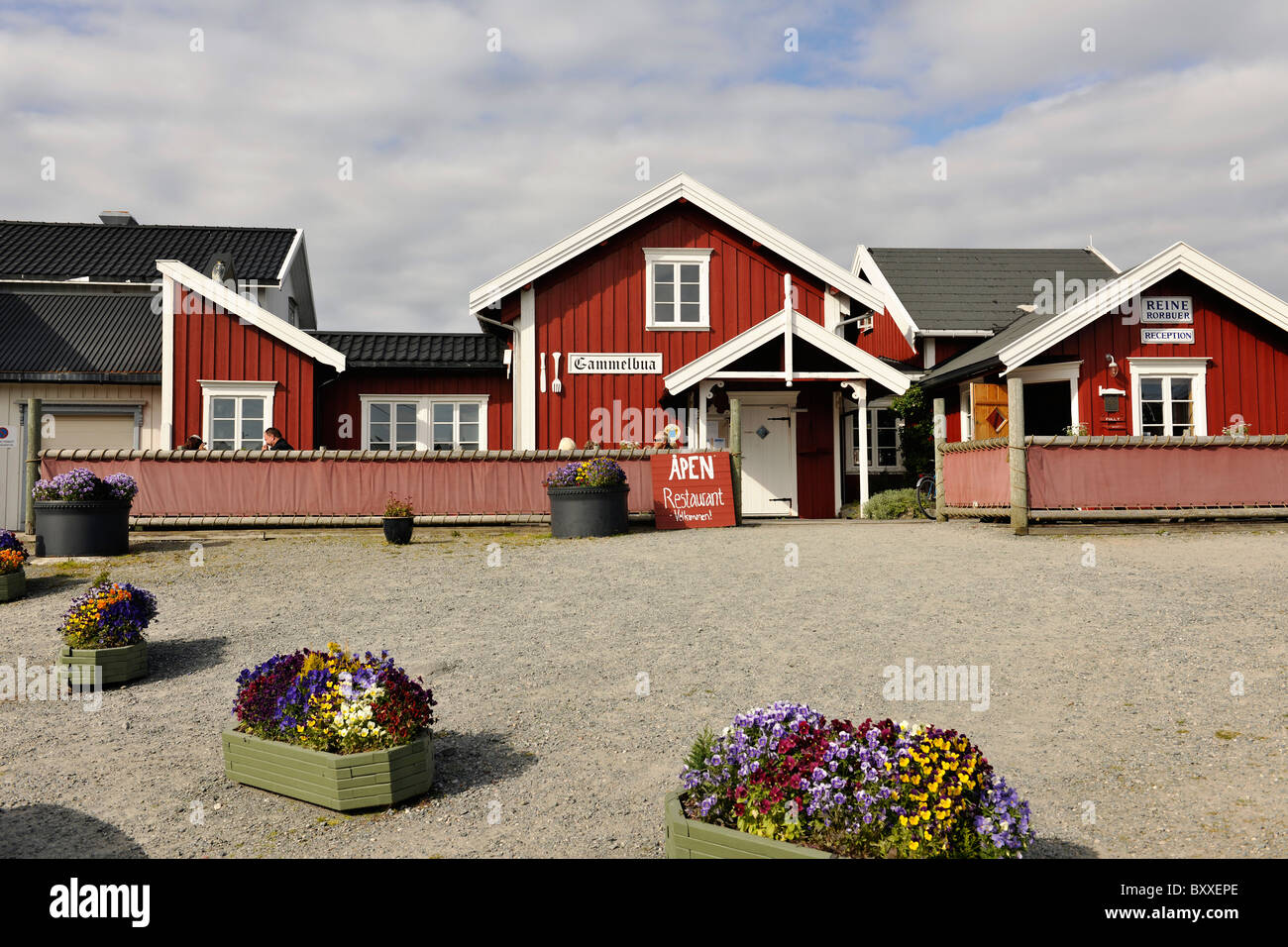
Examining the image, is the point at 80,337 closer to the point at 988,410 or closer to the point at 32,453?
the point at 32,453

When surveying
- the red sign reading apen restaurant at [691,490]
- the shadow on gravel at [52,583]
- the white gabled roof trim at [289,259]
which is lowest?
the shadow on gravel at [52,583]

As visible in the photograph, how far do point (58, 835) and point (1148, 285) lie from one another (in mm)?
18598

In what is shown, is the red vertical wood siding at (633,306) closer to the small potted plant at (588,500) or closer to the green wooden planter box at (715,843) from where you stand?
the small potted plant at (588,500)

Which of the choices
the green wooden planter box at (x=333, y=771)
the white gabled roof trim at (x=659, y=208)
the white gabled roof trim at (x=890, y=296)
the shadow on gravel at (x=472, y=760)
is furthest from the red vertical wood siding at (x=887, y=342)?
the green wooden planter box at (x=333, y=771)

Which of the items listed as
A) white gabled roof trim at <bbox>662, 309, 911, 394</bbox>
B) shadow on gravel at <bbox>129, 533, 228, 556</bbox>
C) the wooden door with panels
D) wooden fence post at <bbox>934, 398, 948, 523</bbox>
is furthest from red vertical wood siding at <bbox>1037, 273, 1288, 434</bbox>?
shadow on gravel at <bbox>129, 533, 228, 556</bbox>

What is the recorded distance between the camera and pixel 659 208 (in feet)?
61.5

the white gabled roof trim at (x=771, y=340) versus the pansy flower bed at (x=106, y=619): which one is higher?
the white gabled roof trim at (x=771, y=340)

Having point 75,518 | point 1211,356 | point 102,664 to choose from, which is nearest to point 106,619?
point 102,664

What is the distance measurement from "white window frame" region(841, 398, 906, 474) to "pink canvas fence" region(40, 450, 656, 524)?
765cm

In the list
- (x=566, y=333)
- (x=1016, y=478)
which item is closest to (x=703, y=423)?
(x=566, y=333)

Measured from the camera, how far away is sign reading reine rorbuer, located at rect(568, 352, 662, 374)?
18.6 meters

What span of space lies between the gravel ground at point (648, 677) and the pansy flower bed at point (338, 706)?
15.0 inches

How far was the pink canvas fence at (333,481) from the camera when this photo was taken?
1463 centimetres
